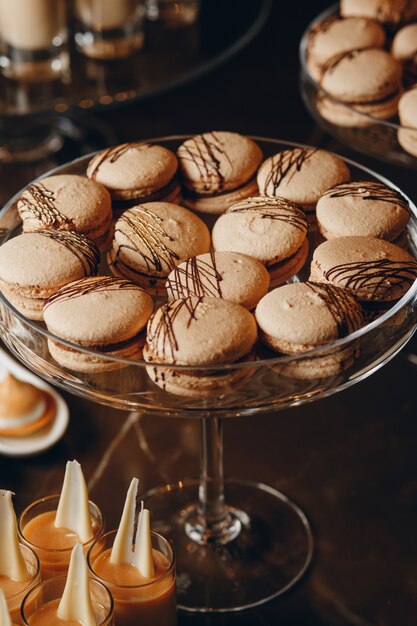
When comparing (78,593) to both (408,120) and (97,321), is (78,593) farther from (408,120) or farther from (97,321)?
(408,120)

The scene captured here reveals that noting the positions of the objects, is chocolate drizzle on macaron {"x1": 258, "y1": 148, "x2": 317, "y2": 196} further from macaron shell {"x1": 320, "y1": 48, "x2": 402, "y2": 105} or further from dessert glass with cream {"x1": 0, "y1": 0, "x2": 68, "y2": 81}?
dessert glass with cream {"x1": 0, "y1": 0, "x2": 68, "y2": 81}

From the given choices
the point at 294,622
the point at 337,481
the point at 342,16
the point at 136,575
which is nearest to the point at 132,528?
the point at 136,575

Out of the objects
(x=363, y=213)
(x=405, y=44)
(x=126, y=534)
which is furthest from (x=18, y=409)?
(x=405, y=44)

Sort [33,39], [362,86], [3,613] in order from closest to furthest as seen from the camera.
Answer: [3,613] < [362,86] < [33,39]

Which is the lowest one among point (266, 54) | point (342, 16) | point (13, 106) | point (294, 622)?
point (294, 622)

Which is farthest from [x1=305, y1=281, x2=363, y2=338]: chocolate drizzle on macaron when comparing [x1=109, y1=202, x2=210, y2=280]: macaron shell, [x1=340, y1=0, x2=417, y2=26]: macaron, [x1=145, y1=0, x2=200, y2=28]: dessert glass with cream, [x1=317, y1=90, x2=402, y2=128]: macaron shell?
[x1=145, y1=0, x2=200, y2=28]: dessert glass with cream

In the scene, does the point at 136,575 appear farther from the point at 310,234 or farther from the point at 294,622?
the point at 310,234

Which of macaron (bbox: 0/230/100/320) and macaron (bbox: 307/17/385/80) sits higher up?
macaron (bbox: 307/17/385/80)
